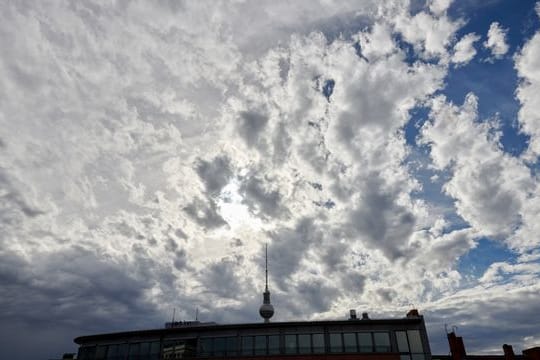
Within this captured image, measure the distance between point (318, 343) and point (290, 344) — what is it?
3189 mm

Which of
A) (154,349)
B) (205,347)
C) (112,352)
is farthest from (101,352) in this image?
(205,347)

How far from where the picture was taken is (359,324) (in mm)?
42906

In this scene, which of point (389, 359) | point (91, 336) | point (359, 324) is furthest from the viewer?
point (91, 336)

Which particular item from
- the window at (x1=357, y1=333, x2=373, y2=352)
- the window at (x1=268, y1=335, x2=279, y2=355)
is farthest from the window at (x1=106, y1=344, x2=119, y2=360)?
the window at (x1=357, y1=333, x2=373, y2=352)

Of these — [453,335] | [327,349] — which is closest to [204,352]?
[327,349]

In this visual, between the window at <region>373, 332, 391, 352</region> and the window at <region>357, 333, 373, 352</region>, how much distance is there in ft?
1.95

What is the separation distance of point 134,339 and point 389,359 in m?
30.8

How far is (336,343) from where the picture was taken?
42500 mm

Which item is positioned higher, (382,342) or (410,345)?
(382,342)

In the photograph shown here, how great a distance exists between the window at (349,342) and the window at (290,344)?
5.63m

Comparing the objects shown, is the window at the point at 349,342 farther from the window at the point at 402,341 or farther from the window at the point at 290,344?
the window at the point at 290,344

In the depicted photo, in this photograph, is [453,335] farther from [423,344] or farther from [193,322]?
[193,322]

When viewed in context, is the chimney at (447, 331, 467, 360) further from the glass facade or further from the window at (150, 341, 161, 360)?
the window at (150, 341, 161, 360)

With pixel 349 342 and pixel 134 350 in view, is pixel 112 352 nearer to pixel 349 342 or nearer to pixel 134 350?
pixel 134 350
